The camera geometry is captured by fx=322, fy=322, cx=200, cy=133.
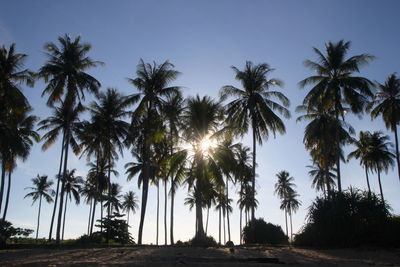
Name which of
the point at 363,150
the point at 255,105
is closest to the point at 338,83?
the point at 255,105

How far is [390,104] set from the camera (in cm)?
2816

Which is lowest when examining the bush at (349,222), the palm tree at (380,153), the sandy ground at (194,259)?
the sandy ground at (194,259)

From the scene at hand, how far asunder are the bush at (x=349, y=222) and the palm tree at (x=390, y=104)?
48.5ft

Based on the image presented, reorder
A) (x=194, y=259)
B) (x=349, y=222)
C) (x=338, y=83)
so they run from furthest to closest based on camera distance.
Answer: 1. (x=338, y=83)
2. (x=349, y=222)
3. (x=194, y=259)

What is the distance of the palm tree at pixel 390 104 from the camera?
28.0 metres

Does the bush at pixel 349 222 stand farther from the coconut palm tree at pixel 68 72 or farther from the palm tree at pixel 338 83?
the coconut palm tree at pixel 68 72

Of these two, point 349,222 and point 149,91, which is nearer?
point 349,222

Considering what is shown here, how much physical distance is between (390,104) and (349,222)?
17.4 m

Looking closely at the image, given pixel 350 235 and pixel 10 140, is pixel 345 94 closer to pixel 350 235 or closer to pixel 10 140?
pixel 350 235

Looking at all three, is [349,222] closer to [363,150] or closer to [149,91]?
[149,91]

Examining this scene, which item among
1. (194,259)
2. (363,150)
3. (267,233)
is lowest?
(194,259)

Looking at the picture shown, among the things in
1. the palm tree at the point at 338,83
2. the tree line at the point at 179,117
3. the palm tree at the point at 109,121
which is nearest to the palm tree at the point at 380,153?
the tree line at the point at 179,117

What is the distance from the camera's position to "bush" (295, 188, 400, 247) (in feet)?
47.8

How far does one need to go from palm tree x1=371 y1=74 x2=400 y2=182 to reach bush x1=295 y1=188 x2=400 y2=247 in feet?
48.5
